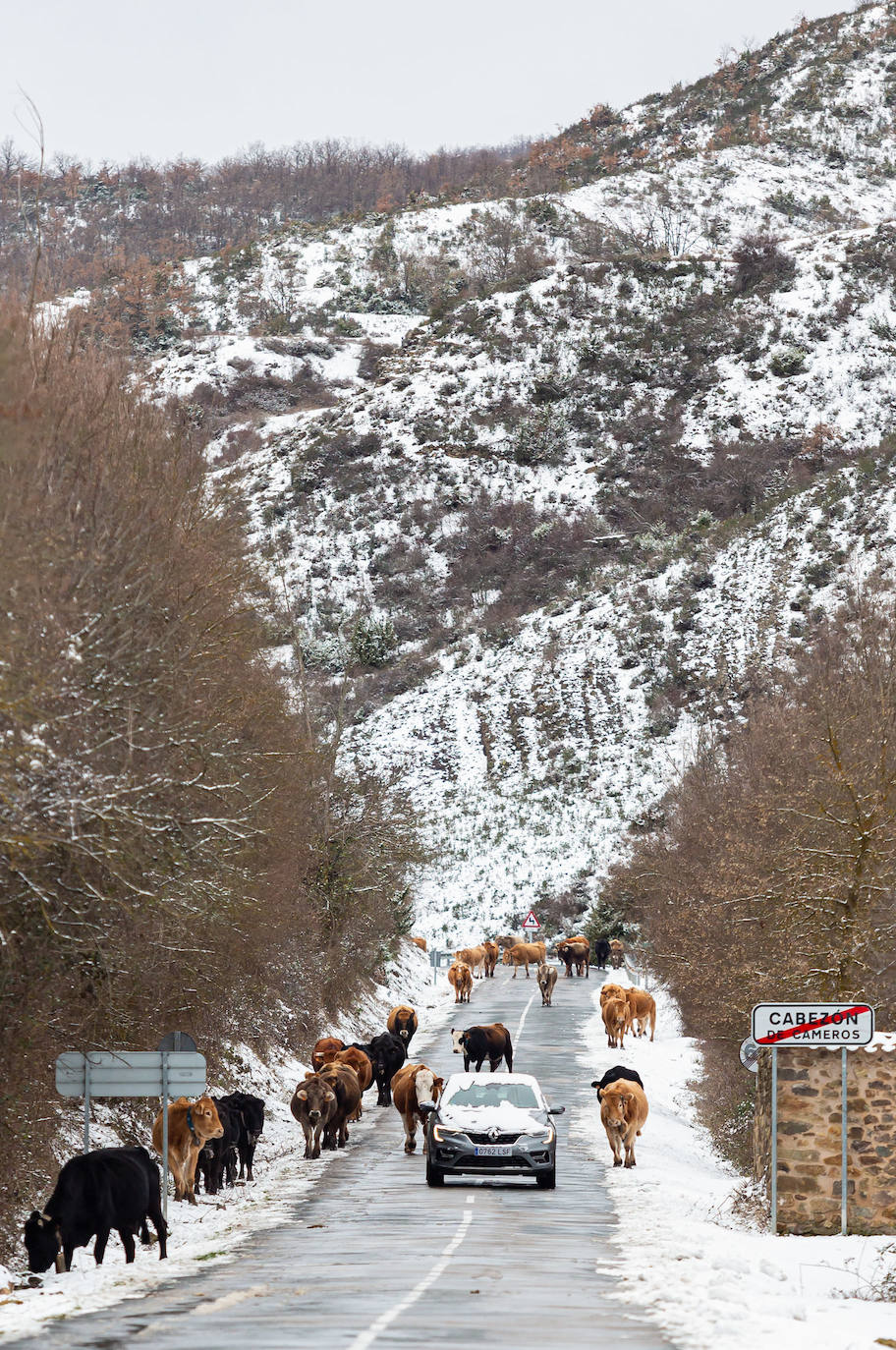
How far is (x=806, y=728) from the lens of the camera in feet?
93.7

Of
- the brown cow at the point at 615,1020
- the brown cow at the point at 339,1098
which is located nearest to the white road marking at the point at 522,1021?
the brown cow at the point at 615,1020

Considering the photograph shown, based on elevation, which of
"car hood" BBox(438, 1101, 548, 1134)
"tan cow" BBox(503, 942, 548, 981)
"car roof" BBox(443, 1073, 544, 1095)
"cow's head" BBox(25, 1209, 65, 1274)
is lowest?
"cow's head" BBox(25, 1209, 65, 1274)

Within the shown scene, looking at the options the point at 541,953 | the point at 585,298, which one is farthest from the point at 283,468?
the point at 541,953

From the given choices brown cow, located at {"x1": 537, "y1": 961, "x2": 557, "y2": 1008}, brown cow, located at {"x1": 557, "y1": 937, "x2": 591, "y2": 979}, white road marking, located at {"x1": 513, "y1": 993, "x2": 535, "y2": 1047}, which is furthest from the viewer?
brown cow, located at {"x1": 557, "y1": 937, "x2": 591, "y2": 979}

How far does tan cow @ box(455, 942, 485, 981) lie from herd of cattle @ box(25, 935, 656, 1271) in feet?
30.7

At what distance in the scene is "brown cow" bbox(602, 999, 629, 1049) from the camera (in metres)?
35.5

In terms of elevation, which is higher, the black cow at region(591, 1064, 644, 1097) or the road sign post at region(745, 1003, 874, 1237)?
the road sign post at region(745, 1003, 874, 1237)

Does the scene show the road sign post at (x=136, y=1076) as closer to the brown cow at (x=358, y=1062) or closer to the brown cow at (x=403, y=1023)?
the brown cow at (x=358, y=1062)

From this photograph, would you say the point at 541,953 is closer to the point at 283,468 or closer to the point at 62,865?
the point at 62,865

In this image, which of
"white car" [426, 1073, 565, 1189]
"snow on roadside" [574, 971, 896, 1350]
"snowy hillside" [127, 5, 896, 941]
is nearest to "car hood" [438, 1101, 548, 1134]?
"white car" [426, 1073, 565, 1189]

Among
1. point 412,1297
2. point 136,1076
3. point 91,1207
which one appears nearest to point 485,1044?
point 136,1076

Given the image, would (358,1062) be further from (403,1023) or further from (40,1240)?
(40,1240)

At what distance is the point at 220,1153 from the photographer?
18.9 metres

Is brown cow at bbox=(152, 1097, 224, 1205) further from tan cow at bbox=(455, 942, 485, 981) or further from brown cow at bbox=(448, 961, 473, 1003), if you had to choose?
tan cow at bbox=(455, 942, 485, 981)
